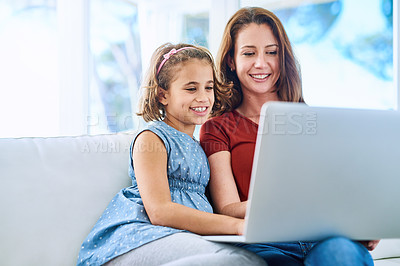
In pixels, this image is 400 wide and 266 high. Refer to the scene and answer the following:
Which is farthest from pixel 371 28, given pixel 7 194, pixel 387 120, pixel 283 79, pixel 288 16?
pixel 7 194

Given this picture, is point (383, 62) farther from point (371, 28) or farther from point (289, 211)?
point (289, 211)

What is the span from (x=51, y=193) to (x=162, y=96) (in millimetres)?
443

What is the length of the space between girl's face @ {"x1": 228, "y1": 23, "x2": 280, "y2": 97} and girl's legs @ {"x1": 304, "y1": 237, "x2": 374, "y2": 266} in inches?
28.3

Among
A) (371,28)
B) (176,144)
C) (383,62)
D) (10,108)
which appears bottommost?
(176,144)

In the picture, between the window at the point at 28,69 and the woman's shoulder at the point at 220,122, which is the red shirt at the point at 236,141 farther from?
the window at the point at 28,69

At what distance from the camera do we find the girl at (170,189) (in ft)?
2.84

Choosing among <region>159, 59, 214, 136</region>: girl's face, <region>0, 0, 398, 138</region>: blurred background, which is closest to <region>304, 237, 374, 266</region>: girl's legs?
<region>159, 59, 214, 136</region>: girl's face

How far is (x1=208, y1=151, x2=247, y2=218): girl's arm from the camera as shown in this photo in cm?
114

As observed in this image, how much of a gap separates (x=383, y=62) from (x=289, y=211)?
6.44 feet

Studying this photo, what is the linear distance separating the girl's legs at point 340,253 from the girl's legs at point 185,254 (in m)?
0.12

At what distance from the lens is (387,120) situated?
69 centimetres

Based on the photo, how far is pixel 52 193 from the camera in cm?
116

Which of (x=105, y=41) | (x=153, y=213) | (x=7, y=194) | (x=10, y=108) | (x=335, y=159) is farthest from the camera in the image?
(x=105, y=41)

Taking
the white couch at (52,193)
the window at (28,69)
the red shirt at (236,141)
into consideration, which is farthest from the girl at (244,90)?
the window at (28,69)
